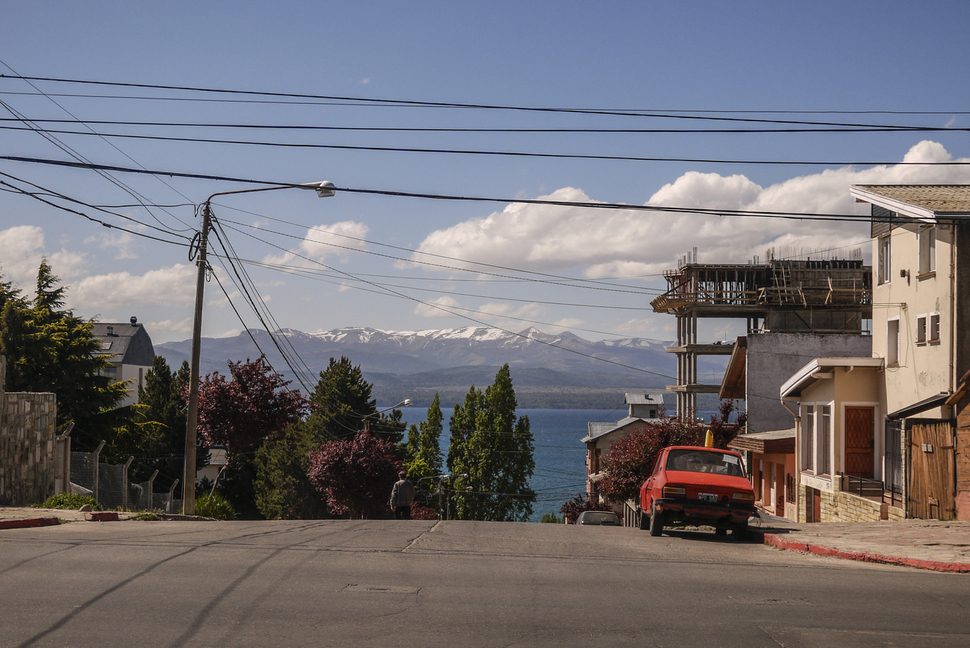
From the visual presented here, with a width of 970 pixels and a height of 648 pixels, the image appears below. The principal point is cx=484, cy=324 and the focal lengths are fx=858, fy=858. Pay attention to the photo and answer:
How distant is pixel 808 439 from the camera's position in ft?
98.7

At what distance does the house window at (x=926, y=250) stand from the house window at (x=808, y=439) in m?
7.13

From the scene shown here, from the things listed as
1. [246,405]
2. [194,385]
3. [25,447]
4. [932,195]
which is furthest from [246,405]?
[932,195]

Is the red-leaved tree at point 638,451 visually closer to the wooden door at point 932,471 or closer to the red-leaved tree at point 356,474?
the wooden door at point 932,471

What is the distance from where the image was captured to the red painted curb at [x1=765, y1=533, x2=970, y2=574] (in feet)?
41.2

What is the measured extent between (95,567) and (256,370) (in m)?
29.2

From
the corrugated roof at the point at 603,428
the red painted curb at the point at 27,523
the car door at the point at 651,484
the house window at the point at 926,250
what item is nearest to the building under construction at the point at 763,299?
the corrugated roof at the point at 603,428

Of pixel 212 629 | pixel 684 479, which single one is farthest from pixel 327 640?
pixel 684 479

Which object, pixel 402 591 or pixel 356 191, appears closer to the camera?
pixel 402 591

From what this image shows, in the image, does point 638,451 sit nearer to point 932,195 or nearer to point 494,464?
point 932,195

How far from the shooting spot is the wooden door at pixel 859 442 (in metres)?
27.1

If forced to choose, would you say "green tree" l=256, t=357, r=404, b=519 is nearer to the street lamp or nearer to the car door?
the street lamp

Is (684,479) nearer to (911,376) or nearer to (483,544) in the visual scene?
(483,544)

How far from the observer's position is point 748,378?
1576 inches

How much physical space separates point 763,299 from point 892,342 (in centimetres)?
3497
